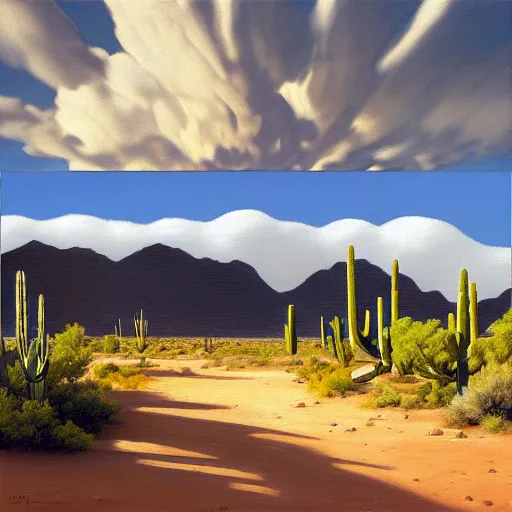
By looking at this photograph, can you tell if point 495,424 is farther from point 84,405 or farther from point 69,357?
point 69,357

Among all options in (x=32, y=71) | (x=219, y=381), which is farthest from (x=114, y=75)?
(x=219, y=381)

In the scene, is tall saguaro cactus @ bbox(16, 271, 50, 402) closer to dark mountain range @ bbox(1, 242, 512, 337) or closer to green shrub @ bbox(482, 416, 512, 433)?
dark mountain range @ bbox(1, 242, 512, 337)

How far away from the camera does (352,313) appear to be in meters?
7.71

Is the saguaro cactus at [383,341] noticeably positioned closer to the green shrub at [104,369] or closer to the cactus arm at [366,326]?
the cactus arm at [366,326]

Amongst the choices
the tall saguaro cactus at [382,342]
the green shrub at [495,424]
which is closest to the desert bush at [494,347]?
the green shrub at [495,424]

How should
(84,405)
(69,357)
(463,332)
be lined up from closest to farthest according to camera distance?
(84,405) < (69,357) < (463,332)

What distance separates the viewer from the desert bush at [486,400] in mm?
7449

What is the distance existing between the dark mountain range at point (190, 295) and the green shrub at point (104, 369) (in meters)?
0.37

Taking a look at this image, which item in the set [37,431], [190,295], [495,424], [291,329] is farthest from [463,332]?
[37,431]

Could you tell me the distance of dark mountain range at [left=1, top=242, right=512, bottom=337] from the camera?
7594 mm

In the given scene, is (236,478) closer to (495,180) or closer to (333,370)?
(333,370)

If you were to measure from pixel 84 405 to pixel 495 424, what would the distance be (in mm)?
4376

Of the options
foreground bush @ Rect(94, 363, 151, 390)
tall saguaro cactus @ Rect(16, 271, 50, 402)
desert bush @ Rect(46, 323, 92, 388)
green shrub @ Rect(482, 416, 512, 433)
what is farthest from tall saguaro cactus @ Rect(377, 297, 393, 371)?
tall saguaro cactus @ Rect(16, 271, 50, 402)

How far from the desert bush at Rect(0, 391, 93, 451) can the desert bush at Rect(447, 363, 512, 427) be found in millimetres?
3918
